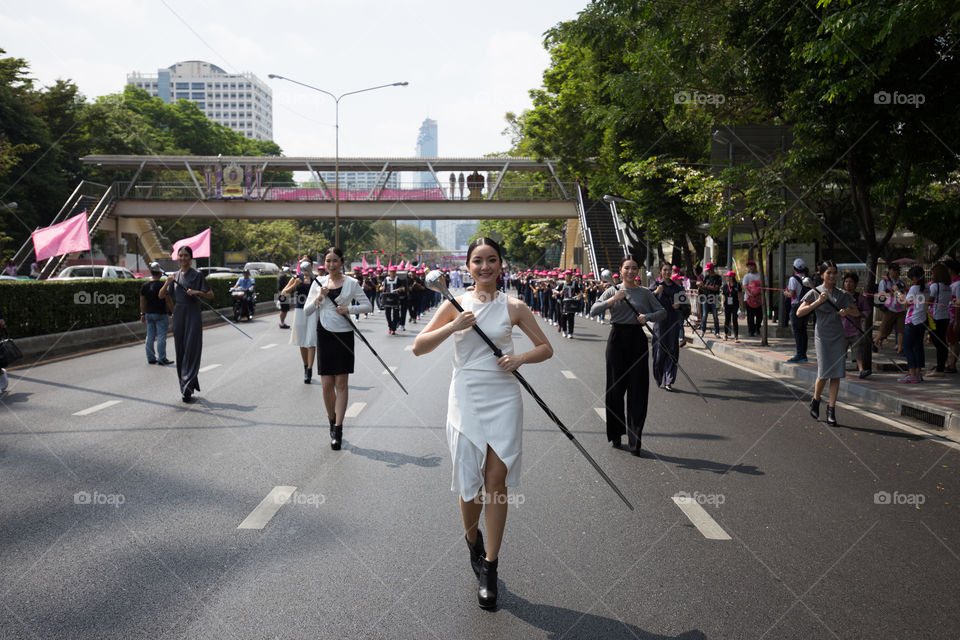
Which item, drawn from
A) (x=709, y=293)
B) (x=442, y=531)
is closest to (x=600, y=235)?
(x=709, y=293)

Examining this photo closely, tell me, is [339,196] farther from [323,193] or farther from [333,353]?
[333,353]

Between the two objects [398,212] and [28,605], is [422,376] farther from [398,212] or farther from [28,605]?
[398,212]

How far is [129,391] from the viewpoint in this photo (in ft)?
35.2

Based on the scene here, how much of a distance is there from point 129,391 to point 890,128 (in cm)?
1207

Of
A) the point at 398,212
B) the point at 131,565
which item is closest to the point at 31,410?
the point at 131,565

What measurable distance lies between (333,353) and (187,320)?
3.28 metres

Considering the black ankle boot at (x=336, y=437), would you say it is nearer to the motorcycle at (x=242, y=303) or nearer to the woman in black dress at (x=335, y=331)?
Result: the woman in black dress at (x=335, y=331)

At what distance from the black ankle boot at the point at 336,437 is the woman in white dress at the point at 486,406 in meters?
3.43

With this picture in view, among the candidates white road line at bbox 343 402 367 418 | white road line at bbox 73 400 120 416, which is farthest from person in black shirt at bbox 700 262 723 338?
white road line at bbox 73 400 120 416

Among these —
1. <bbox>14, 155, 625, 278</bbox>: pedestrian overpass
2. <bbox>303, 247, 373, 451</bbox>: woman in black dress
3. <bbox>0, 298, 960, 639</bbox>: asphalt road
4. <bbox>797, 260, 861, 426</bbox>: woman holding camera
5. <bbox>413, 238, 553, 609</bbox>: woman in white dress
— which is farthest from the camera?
<bbox>14, 155, 625, 278</bbox>: pedestrian overpass

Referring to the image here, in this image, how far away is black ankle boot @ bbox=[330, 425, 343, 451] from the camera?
7.19m

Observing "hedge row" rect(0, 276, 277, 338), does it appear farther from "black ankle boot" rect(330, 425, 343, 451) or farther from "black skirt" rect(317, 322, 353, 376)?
"black ankle boot" rect(330, 425, 343, 451)

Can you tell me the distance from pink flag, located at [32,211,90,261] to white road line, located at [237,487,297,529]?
1365cm

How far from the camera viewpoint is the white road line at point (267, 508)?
499 cm
